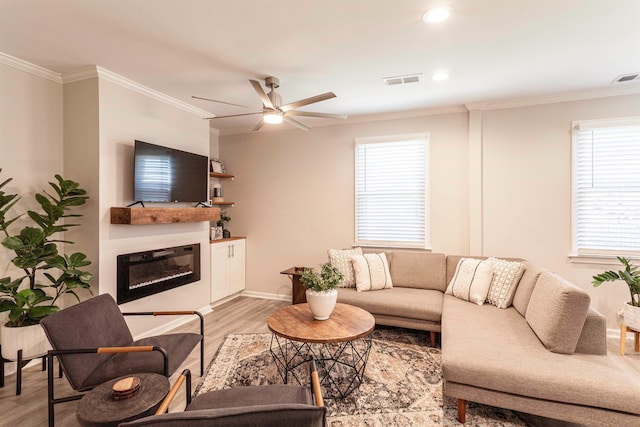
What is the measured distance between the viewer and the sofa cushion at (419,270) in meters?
3.73

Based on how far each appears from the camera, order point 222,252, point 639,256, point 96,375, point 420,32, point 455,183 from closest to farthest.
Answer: point 96,375 < point 420,32 < point 639,256 < point 455,183 < point 222,252

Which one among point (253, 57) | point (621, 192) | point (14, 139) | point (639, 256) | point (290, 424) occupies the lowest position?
point (290, 424)

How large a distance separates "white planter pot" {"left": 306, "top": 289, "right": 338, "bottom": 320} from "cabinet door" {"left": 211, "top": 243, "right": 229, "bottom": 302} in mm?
2375

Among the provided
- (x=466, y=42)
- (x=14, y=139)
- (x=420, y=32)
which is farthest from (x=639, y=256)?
(x=14, y=139)

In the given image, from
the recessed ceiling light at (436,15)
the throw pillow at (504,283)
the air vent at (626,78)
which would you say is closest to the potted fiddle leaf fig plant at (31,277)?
the recessed ceiling light at (436,15)

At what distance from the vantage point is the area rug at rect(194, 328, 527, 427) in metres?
2.12

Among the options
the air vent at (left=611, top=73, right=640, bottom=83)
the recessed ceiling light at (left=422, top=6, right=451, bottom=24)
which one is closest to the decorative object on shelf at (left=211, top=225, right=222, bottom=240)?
the recessed ceiling light at (left=422, top=6, right=451, bottom=24)

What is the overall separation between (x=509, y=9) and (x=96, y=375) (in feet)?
11.8

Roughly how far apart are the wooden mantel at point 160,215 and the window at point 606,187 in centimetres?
446

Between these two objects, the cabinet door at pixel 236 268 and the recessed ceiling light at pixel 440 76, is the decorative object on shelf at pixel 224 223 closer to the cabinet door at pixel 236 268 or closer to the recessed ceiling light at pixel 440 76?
the cabinet door at pixel 236 268

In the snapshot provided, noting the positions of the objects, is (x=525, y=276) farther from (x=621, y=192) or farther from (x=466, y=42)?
(x=466, y=42)

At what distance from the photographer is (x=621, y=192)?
3418 mm

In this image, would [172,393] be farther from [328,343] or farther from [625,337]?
[625,337]

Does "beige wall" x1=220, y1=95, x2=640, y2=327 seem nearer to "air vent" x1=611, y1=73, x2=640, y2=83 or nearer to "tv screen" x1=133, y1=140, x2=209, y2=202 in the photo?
"air vent" x1=611, y1=73, x2=640, y2=83
